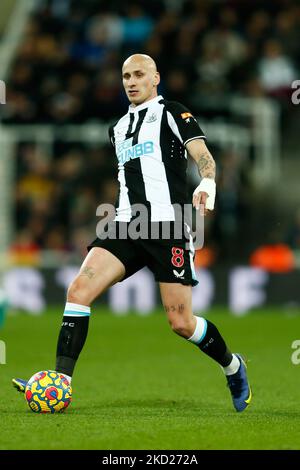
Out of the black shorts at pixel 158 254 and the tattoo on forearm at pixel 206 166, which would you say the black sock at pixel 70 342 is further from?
the tattoo on forearm at pixel 206 166

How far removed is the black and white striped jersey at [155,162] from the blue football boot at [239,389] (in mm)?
1080

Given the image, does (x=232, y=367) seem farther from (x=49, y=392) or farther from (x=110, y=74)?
(x=110, y=74)

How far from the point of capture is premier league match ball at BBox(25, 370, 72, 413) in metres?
6.76

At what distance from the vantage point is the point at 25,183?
18000 millimetres

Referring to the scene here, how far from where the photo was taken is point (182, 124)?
7.11 metres

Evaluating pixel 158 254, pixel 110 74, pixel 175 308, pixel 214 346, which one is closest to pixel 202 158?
pixel 158 254

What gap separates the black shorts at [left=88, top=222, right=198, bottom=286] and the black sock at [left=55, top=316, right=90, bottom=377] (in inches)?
17.7

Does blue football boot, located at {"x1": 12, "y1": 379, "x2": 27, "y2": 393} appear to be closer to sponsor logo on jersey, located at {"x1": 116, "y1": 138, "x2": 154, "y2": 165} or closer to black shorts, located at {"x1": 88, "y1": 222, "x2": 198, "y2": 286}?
black shorts, located at {"x1": 88, "y1": 222, "x2": 198, "y2": 286}

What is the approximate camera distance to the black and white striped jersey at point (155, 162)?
23.5ft

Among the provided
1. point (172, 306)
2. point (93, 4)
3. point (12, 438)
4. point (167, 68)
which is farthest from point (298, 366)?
point (93, 4)

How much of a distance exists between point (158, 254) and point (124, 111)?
1162 centimetres

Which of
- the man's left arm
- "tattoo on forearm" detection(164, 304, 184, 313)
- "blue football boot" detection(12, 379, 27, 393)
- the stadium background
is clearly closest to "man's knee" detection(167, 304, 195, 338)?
"tattoo on forearm" detection(164, 304, 184, 313)

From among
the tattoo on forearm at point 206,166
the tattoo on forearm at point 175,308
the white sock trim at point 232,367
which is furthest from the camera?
the white sock trim at point 232,367

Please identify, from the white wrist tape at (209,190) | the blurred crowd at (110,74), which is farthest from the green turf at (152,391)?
the blurred crowd at (110,74)
